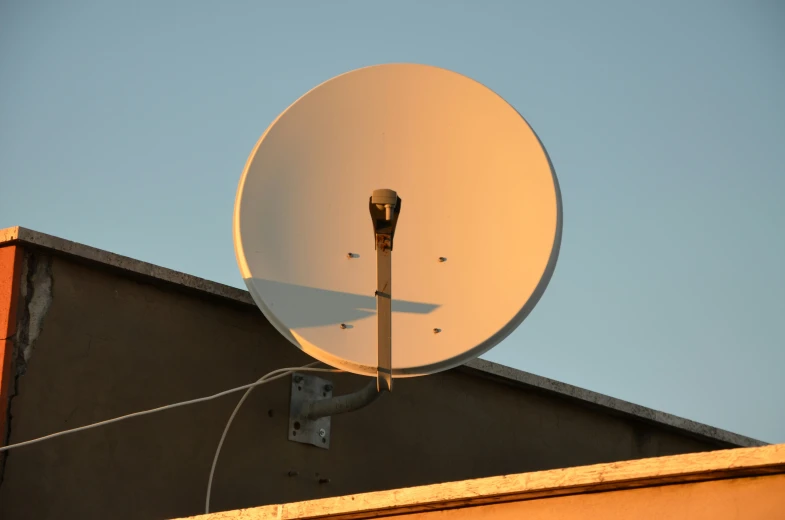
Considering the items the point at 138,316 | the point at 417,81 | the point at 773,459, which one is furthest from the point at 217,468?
the point at 773,459

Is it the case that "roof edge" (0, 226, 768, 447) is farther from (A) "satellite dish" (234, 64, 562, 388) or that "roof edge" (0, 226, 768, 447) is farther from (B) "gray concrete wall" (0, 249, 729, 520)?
(A) "satellite dish" (234, 64, 562, 388)

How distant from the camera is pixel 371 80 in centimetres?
547

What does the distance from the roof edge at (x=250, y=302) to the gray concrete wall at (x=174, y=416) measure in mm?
62

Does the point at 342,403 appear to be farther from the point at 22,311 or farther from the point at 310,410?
the point at 22,311

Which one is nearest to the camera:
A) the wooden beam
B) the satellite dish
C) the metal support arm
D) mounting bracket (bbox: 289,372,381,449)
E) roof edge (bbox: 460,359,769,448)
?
the wooden beam

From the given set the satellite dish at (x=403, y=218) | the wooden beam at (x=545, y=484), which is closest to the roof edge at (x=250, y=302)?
the satellite dish at (x=403, y=218)

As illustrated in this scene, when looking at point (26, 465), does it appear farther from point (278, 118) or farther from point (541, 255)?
point (541, 255)

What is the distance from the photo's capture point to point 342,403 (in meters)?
5.79

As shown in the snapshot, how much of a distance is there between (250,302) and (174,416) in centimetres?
74

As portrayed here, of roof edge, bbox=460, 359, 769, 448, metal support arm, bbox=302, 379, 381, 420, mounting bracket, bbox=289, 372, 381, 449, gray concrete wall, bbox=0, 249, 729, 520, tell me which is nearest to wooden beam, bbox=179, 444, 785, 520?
metal support arm, bbox=302, 379, 381, 420

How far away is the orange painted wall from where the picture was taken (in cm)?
522

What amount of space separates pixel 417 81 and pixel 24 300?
2.00 metres

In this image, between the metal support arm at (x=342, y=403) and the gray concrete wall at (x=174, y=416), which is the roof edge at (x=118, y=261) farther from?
the metal support arm at (x=342, y=403)

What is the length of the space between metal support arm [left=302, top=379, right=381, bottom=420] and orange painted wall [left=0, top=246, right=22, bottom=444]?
1505mm
